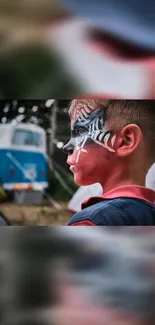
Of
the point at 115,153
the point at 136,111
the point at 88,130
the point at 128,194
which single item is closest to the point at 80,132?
the point at 88,130

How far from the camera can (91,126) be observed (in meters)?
2.44

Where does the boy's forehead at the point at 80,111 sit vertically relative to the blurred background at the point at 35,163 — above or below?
above

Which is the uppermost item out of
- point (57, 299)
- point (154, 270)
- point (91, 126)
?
point (91, 126)

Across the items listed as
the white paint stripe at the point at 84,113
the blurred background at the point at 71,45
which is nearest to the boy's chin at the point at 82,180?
the white paint stripe at the point at 84,113

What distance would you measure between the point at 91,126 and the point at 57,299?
3.39 feet

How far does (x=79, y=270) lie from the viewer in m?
2.39

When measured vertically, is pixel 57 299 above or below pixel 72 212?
below

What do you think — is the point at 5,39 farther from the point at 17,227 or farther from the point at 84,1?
the point at 17,227

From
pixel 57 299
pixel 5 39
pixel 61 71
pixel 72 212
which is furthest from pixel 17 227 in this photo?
pixel 5 39

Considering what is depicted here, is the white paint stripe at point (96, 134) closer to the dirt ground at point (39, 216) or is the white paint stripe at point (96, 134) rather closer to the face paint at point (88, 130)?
the face paint at point (88, 130)

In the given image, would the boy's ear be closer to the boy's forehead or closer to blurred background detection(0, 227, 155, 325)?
the boy's forehead

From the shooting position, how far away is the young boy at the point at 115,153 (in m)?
2.41

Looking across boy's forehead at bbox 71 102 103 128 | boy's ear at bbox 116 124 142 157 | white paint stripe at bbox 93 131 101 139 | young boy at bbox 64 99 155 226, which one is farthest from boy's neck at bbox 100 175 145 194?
boy's forehead at bbox 71 102 103 128

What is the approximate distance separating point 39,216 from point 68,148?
43cm
